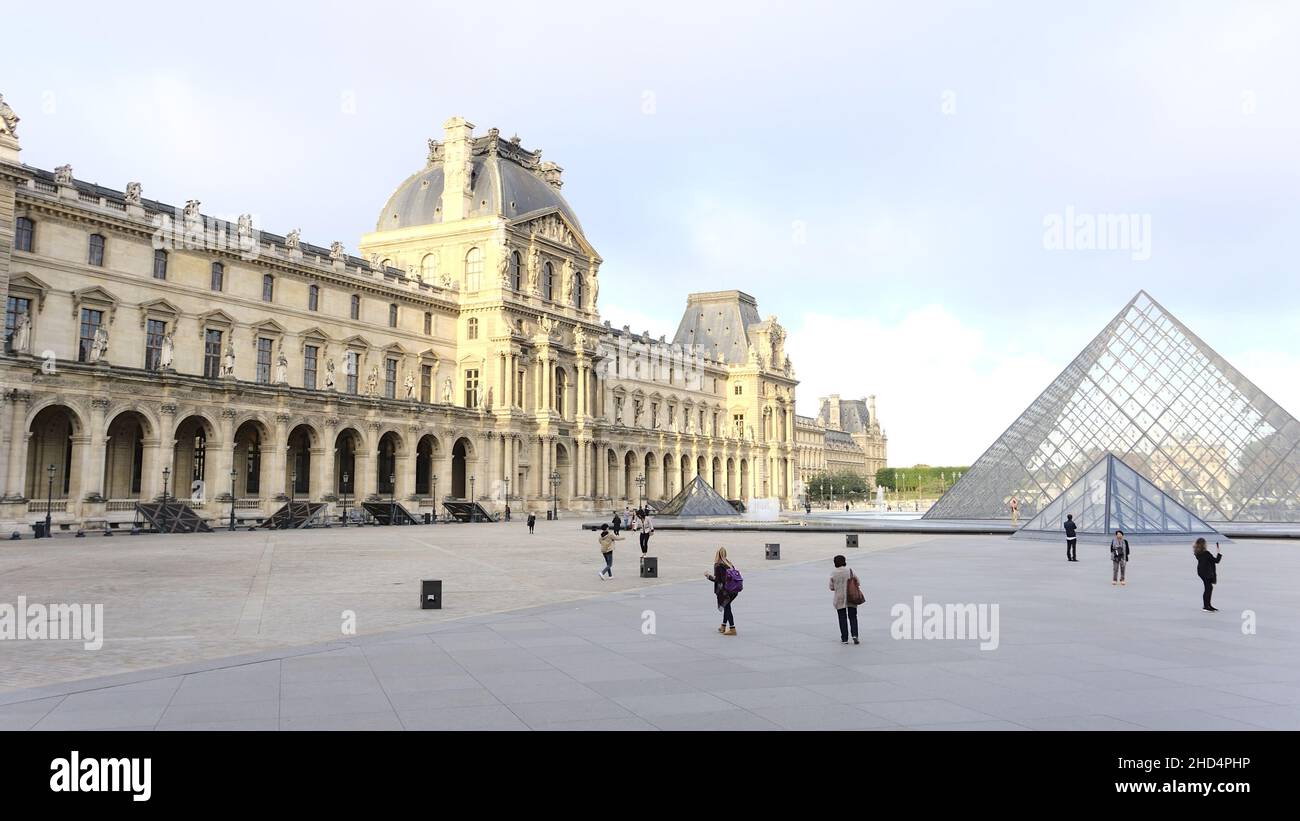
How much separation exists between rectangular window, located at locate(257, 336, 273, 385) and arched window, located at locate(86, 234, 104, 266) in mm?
10067

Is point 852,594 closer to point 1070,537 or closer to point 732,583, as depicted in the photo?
point 732,583

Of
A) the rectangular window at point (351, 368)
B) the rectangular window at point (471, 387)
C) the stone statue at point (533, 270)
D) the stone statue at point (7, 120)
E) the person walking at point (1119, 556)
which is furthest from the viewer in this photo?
the stone statue at point (533, 270)

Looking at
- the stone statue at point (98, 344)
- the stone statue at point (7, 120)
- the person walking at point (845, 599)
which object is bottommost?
the person walking at point (845, 599)

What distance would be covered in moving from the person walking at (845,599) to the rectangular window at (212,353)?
161 feet

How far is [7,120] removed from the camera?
37531 mm

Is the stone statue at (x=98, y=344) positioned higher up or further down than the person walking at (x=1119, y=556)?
higher up

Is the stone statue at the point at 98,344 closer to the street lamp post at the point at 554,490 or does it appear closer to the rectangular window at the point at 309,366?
the rectangular window at the point at 309,366

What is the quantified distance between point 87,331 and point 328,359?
49.6ft

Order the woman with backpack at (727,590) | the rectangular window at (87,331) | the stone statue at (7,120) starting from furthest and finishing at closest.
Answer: the rectangular window at (87,331) < the stone statue at (7,120) < the woman with backpack at (727,590)

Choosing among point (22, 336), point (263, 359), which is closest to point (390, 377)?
point (263, 359)

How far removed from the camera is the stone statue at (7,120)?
122 feet

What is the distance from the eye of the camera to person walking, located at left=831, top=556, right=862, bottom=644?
11.7 meters

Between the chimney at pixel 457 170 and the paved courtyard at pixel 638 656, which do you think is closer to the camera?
the paved courtyard at pixel 638 656

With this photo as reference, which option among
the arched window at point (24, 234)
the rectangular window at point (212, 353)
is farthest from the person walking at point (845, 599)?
the rectangular window at point (212, 353)
